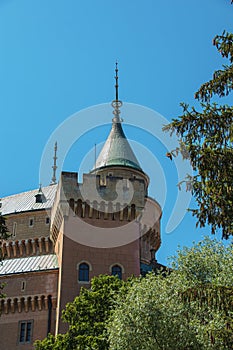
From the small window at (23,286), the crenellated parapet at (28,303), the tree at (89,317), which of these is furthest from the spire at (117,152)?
the tree at (89,317)

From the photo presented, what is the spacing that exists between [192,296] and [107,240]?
22.9 m

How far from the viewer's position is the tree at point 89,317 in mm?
27016

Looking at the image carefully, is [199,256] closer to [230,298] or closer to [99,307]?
[99,307]

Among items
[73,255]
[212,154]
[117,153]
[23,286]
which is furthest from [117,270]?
[212,154]

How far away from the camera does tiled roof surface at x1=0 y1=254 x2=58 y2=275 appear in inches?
1545

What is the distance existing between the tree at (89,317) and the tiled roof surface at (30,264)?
362 inches

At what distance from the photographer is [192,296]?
14.8 meters

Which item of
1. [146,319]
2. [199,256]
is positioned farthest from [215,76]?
[199,256]

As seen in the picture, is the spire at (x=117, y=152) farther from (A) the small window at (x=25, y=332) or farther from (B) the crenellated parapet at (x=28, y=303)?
(A) the small window at (x=25, y=332)

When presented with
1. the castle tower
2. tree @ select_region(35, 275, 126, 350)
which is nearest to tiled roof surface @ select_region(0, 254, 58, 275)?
the castle tower

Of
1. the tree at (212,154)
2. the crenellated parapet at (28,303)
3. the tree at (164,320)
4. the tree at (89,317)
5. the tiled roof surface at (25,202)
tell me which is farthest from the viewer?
the tiled roof surface at (25,202)

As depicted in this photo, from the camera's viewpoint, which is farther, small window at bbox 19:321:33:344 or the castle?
small window at bbox 19:321:33:344

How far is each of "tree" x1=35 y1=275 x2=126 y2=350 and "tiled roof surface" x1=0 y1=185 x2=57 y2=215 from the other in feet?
53.2

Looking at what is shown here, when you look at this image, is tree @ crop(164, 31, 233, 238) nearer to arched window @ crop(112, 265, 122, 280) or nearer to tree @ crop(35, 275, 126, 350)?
tree @ crop(35, 275, 126, 350)
